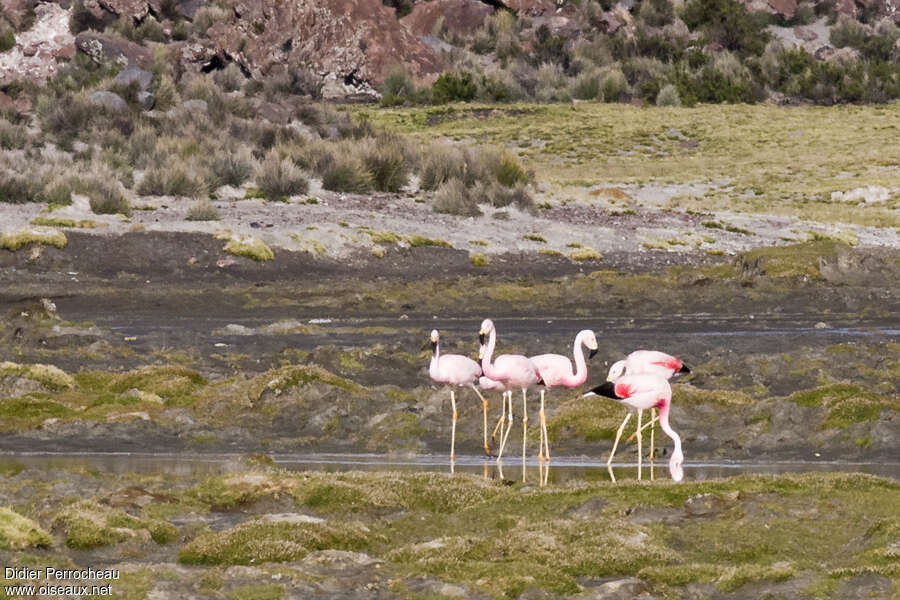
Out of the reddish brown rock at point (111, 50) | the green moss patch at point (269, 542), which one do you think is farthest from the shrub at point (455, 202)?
the green moss patch at point (269, 542)

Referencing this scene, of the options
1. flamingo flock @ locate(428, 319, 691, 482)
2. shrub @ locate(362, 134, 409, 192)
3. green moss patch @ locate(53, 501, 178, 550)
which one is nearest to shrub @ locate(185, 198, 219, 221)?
shrub @ locate(362, 134, 409, 192)

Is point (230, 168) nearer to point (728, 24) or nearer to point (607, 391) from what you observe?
point (607, 391)

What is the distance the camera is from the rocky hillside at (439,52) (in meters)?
63.9

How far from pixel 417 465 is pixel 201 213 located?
64.5 ft

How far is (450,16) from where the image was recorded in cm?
7906

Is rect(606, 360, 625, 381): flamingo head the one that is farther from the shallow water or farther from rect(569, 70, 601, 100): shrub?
rect(569, 70, 601, 100): shrub

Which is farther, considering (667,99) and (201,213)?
(667,99)

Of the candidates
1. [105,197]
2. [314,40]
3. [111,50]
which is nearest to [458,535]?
[105,197]

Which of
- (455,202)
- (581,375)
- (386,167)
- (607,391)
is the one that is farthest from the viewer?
(386,167)

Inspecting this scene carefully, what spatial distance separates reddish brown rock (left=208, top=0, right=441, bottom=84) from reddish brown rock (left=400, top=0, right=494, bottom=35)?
25.6 feet

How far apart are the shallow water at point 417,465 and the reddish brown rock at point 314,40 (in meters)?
44.9

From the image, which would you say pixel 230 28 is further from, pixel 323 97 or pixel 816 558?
pixel 816 558

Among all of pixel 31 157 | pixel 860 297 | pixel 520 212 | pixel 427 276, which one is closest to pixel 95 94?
pixel 31 157

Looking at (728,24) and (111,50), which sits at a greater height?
(111,50)
